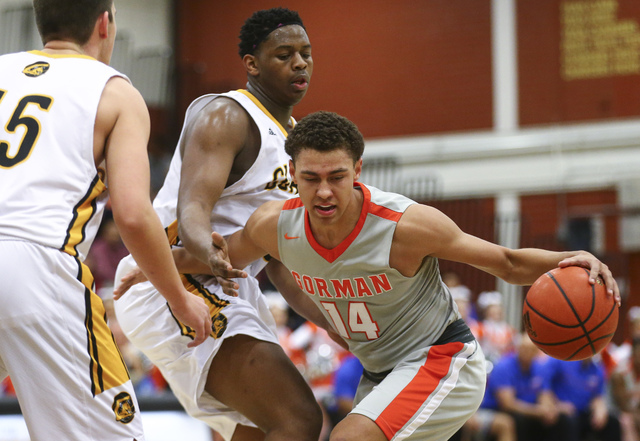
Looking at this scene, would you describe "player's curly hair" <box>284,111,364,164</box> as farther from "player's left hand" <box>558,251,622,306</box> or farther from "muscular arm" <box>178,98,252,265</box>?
"player's left hand" <box>558,251,622,306</box>

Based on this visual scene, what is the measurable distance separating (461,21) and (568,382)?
8.92 meters

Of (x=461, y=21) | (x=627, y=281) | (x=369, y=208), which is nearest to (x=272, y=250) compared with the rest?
(x=369, y=208)

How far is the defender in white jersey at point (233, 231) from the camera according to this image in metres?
3.62

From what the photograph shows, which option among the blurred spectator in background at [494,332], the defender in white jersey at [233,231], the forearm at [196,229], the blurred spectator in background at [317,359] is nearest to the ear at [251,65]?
the defender in white jersey at [233,231]

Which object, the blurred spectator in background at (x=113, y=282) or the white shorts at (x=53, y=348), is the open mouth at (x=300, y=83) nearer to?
the white shorts at (x=53, y=348)

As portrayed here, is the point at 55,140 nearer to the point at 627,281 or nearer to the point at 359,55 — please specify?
the point at 627,281

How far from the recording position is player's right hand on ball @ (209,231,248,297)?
320 cm

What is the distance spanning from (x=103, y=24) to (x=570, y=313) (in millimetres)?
2177

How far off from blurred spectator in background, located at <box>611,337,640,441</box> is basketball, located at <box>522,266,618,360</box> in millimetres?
6713

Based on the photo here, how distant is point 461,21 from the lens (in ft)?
54.3

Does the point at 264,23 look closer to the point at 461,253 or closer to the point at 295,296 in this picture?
the point at 295,296

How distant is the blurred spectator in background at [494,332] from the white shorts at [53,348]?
25.2 feet

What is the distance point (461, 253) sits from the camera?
337cm

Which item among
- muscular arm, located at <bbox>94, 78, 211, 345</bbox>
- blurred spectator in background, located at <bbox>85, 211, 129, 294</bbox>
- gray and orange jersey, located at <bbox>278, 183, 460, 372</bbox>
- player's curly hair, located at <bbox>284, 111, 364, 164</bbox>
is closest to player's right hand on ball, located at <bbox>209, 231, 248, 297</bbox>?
muscular arm, located at <bbox>94, 78, 211, 345</bbox>
